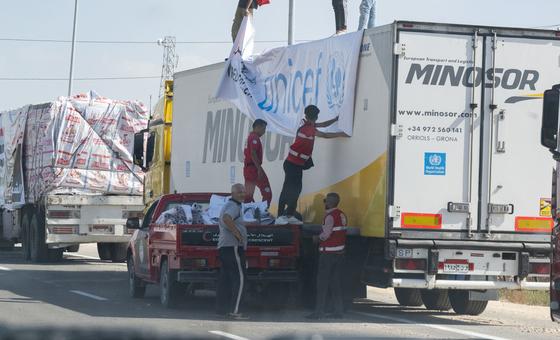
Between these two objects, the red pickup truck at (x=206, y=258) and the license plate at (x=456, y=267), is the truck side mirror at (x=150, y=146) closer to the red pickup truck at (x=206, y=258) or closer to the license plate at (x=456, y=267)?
the red pickup truck at (x=206, y=258)

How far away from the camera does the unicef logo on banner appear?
1492cm

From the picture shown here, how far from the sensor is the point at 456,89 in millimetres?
14156

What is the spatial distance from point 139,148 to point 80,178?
320 cm

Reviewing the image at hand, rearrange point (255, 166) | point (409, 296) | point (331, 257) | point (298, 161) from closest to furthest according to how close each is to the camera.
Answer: point (331, 257), point (298, 161), point (255, 166), point (409, 296)

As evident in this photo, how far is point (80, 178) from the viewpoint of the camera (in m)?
25.7

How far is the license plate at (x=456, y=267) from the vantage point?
45.7ft

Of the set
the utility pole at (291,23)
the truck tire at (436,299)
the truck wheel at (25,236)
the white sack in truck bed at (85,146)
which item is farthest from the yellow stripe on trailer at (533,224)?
the truck wheel at (25,236)

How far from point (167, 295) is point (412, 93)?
4285 mm

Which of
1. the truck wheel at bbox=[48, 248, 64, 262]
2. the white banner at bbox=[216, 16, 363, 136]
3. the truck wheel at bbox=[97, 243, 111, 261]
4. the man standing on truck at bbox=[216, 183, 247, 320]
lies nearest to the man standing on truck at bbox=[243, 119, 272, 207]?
the white banner at bbox=[216, 16, 363, 136]

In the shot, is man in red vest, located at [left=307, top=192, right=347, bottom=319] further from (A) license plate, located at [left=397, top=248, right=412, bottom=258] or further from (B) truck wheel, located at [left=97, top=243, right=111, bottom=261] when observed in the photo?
(B) truck wheel, located at [left=97, top=243, right=111, bottom=261]

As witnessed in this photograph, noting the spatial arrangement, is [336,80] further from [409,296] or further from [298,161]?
[409,296]

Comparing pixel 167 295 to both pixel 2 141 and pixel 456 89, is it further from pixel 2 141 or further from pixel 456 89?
pixel 2 141

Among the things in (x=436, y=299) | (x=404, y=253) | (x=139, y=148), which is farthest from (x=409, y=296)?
(x=139, y=148)

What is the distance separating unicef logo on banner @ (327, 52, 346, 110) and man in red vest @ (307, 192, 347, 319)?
1403 millimetres
